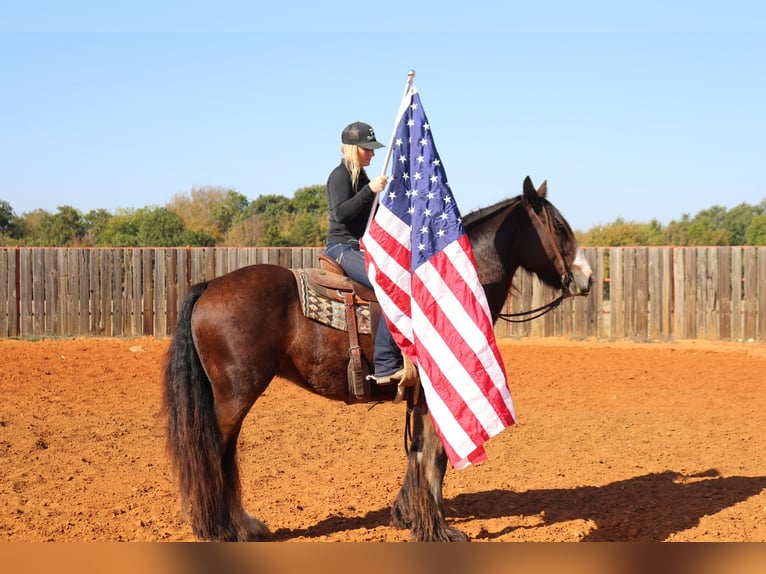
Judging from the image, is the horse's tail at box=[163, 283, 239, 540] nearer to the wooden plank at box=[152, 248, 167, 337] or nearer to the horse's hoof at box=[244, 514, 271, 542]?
the horse's hoof at box=[244, 514, 271, 542]

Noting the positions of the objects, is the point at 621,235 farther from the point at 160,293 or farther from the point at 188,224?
the point at 188,224

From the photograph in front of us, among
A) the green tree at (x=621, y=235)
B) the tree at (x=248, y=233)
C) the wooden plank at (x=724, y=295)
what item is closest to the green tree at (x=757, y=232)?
the green tree at (x=621, y=235)

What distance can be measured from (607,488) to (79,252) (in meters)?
16.2

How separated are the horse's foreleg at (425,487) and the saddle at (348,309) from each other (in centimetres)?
50

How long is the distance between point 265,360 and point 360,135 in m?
→ 1.75

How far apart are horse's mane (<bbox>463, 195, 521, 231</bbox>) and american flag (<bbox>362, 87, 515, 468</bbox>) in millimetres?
497

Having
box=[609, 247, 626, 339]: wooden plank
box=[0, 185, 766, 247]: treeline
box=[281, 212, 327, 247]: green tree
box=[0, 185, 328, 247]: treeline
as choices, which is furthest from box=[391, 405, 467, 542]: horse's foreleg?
box=[281, 212, 327, 247]: green tree

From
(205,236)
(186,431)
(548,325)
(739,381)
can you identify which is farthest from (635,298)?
(205,236)

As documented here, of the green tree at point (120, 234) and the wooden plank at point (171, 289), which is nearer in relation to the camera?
the wooden plank at point (171, 289)

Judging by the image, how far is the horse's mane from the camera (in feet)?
18.6

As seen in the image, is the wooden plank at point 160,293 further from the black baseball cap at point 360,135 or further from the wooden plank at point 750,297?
the black baseball cap at point 360,135

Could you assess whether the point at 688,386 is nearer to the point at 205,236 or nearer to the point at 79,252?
the point at 79,252

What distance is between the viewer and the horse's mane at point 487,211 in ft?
18.6

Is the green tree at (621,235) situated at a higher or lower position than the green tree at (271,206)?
lower
